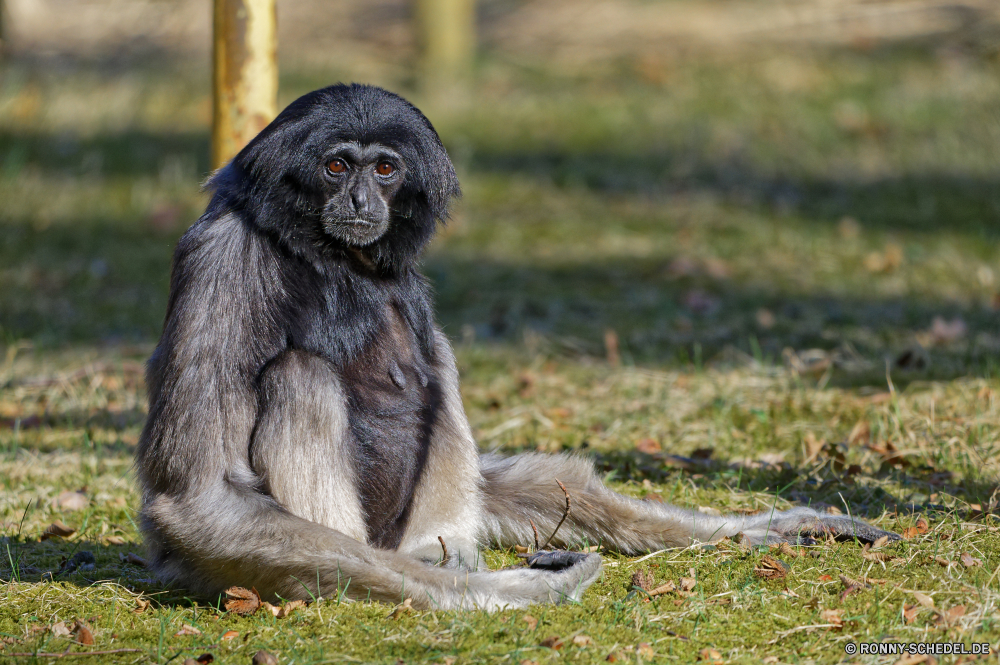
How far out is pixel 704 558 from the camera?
14.9 feet

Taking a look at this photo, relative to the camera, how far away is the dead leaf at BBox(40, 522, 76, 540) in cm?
511

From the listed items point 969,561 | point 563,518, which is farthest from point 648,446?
point 969,561

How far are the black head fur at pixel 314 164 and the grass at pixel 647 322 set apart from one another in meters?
Answer: 1.57

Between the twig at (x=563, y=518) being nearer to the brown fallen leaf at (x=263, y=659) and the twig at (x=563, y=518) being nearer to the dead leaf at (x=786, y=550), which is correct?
the dead leaf at (x=786, y=550)

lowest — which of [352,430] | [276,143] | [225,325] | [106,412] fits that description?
[106,412]

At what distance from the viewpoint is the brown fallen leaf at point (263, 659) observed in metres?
3.60

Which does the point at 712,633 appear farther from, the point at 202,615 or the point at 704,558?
the point at 202,615

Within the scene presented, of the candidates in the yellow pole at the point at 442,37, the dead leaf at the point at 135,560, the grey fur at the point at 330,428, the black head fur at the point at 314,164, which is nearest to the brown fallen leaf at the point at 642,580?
the grey fur at the point at 330,428

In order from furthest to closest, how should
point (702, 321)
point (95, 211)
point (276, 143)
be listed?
1. point (95, 211)
2. point (702, 321)
3. point (276, 143)

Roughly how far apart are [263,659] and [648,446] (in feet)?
10.7

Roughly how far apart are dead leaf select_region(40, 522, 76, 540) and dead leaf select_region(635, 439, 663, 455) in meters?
3.24

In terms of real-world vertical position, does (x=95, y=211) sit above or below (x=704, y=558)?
above

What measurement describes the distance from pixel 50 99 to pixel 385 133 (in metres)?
9.89

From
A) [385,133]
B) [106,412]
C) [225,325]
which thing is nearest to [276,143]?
[385,133]
